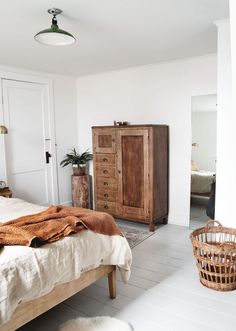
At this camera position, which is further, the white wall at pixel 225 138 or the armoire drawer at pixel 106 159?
the armoire drawer at pixel 106 159

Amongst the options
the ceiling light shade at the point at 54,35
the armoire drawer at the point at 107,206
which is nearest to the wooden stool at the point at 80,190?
the armoire drawer at the point at 107,206

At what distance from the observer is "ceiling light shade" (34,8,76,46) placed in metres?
2.17

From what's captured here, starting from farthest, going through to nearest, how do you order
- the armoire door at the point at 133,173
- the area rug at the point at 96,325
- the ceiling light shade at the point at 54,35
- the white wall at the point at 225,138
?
the armoire door at the point at 133,173
the white wall at the point at 225,138
the ceiling light shade at the point at 54,35
the area rug at the point at 96,325

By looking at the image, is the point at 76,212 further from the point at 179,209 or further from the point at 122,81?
the point at 122,81

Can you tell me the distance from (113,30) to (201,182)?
2.31 meters

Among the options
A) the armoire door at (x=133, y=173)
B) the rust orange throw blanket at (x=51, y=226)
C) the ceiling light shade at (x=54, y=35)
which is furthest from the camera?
the armoire door at (x=133, y=173)

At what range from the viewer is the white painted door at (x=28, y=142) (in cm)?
414

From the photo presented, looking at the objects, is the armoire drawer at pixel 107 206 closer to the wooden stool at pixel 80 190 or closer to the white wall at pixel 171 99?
the wooden stool at pixel 80 190

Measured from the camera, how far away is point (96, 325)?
1948 mm

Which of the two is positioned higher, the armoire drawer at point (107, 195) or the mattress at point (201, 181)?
the mattress at point (201, 181)

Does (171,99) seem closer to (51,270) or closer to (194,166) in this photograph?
(194,166)

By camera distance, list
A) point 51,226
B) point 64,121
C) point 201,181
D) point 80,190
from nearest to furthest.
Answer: point 51,226, point 201,181, point 80,190, point 64,121

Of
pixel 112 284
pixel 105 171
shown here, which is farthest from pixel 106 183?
pixel 112 284

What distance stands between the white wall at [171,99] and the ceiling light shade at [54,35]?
2.05 m
